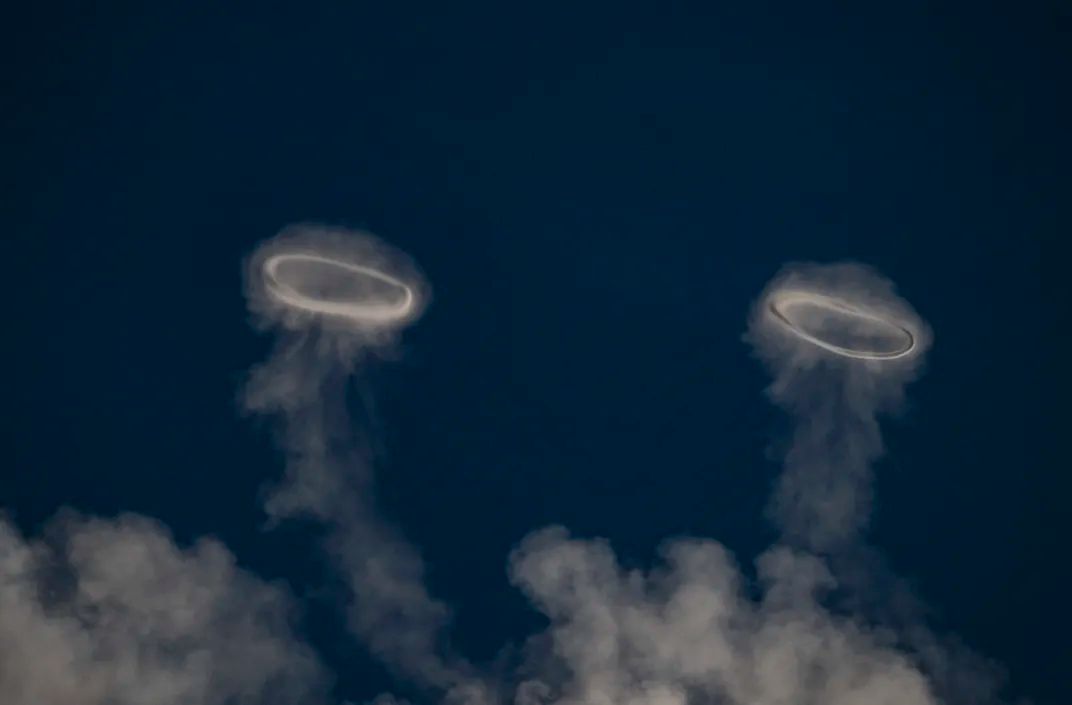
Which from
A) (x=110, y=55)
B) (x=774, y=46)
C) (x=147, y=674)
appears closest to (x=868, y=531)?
(x=774, y=46)

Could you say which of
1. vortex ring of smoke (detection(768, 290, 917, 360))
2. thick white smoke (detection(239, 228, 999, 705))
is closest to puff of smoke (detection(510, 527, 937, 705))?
thick white smoke (detection(239, 228, 999, 705))

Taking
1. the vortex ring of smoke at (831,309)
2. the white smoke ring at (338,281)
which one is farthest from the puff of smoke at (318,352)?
the vortex ring of smoke at (831,309)

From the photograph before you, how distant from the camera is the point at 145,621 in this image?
13617 millimetres

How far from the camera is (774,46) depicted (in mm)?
12258

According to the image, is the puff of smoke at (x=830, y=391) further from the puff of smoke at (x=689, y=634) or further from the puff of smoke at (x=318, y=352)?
the puff of smoke at (x=318, y=352)

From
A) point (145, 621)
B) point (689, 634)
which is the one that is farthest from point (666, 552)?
point (145, 621)

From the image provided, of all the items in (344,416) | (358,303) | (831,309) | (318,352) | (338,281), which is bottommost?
(344,416)

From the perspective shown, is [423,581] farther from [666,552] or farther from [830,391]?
[830,391]

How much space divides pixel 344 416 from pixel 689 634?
21.2ft

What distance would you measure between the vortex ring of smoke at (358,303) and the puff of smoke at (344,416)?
0.6 inches

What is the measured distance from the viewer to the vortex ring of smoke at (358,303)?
1255 cm

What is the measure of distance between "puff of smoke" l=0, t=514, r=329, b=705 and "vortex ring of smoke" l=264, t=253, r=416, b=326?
3970 mm

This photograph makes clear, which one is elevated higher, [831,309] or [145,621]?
[831,309]

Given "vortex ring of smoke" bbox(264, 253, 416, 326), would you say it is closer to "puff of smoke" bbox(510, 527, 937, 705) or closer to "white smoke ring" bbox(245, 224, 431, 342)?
"white smoke ring" bbox(245, 224, 431, 342)
